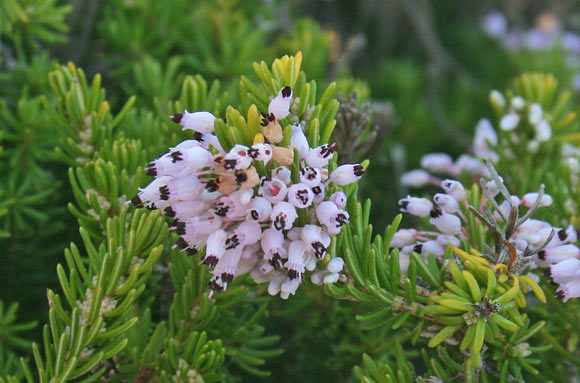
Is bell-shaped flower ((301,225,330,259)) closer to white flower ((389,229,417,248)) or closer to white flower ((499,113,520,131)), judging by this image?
white flower ((389,229,417,248))

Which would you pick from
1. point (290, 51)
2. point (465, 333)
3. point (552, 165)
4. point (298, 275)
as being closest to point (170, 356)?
point (298, 275)

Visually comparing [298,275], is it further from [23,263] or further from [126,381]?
[23,263]

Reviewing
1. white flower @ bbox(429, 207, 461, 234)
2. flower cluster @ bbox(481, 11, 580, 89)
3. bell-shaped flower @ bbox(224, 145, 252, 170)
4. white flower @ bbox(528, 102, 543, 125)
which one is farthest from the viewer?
flower cluster @ bbox(481, 11, 580, 89)

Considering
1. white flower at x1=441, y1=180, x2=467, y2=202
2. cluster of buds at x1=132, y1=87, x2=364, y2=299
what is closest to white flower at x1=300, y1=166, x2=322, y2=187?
cluster of buds at x1=132, y1=87, x2=364, y2=299

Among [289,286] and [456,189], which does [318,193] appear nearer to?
[289,286]

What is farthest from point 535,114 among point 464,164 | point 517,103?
point 464,164

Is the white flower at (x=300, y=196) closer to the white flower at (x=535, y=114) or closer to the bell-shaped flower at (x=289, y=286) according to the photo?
the bell-shaped flower at (x=289, y=286)

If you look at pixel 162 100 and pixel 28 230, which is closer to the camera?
pixel 28 230
